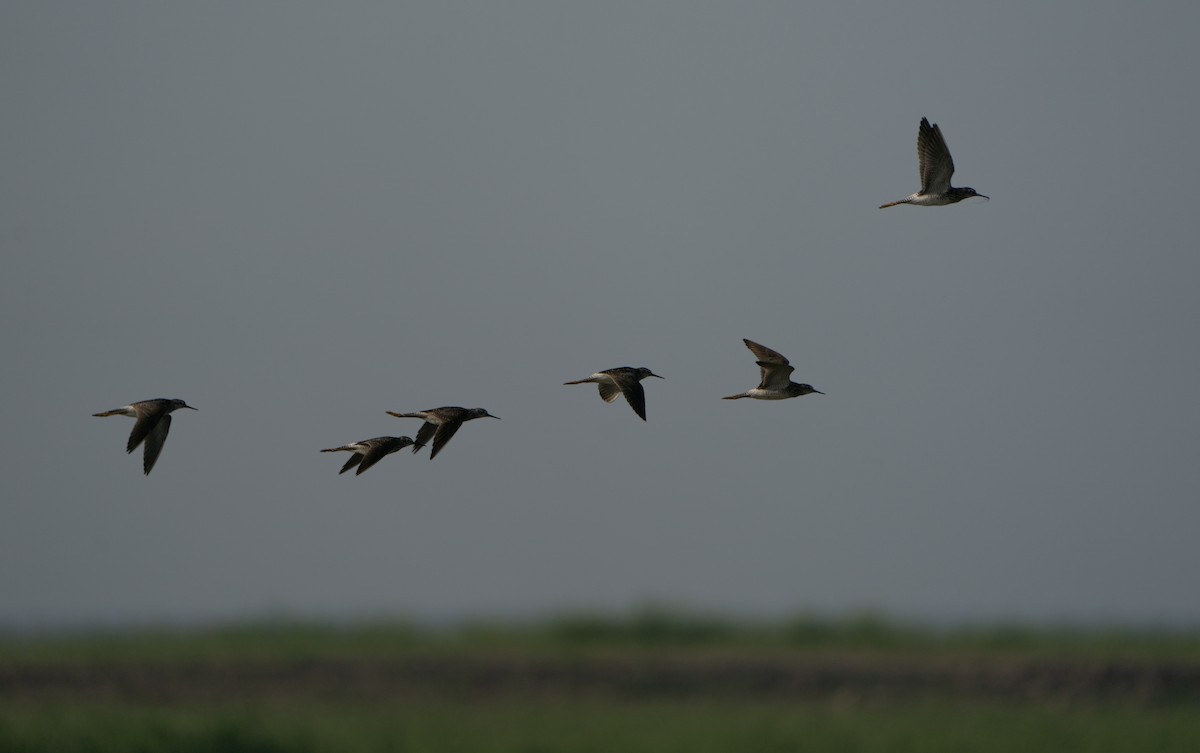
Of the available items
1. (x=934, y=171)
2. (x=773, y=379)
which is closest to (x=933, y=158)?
(x=934, y=171)

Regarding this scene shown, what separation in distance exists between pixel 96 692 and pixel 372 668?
661cm

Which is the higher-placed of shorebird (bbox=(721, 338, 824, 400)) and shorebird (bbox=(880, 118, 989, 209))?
shorebird (bbox=(880, 118, 989, 209))

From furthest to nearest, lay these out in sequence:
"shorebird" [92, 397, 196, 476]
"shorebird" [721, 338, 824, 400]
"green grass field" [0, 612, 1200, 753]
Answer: "green grass field" [0, 612, 1200, 753]
"shorebird" [721, 338, 824, 400]
"shorebird" [92, 397, 196, 476]

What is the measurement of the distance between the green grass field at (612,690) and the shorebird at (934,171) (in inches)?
690

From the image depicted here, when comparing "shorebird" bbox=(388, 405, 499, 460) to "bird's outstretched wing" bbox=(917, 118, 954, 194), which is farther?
"bird's outstretched wing" bbox=(917, 118, 954, 194)

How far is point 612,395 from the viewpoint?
16109 mm

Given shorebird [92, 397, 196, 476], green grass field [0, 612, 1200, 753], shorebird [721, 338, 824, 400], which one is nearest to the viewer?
shorebird [92, 397, 196, 476]

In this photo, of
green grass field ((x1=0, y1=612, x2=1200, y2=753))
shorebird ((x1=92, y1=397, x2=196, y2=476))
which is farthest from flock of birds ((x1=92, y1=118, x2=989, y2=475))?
green grass field ((x1=0, y1=612, x2=1200, y2=753))

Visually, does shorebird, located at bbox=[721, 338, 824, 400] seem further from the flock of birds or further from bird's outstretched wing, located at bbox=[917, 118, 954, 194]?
bird's outstretched wing, located at bbox=[917, 118, 954, 194]

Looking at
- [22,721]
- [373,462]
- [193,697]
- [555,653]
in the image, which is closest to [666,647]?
[555,653]

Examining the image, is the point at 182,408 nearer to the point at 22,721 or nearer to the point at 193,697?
the point at 22,721

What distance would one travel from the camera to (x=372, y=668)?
43.1 meters

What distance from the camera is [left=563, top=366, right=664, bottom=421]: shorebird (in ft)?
49.4

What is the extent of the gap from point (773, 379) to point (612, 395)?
4.95ft
